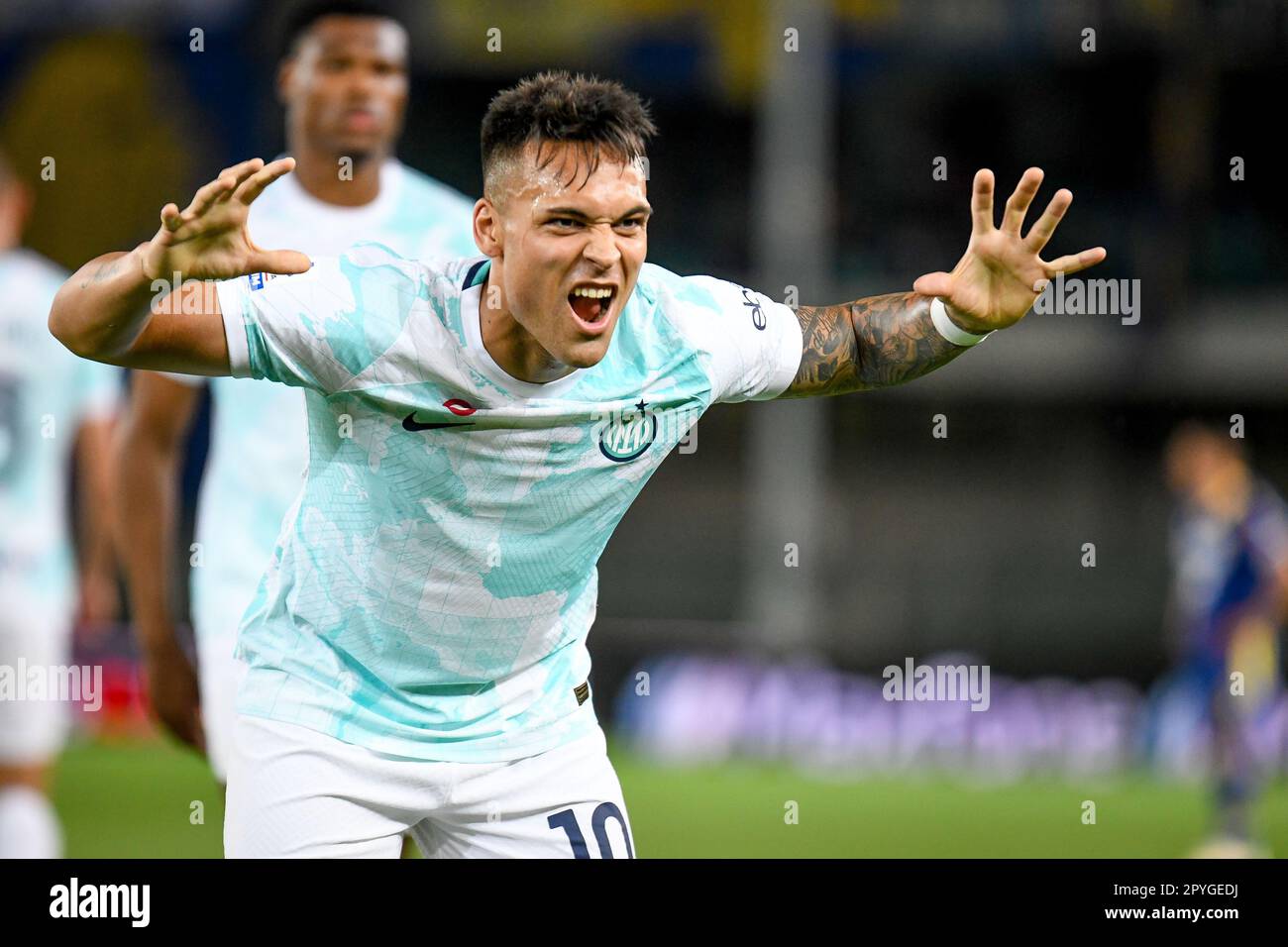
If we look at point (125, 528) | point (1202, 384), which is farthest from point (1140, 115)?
point (125, 528)

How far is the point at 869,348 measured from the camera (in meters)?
4.42

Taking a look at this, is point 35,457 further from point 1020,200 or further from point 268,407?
point 1020,200

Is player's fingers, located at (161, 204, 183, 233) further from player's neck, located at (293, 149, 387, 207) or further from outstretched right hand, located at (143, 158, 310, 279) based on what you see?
player's neck, located at (293, 149, 387, 207)

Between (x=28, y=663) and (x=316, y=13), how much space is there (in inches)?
132

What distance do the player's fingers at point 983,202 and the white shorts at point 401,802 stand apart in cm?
151

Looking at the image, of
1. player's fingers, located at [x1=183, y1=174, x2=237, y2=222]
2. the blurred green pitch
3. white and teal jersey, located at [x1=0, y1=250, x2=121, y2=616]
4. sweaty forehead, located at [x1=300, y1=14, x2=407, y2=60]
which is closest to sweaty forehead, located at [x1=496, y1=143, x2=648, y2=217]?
player's fingers, located at [x1=183, y1=174, x2=237, y2=222]

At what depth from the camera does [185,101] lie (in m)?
16.5

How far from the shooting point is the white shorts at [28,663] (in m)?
7.27

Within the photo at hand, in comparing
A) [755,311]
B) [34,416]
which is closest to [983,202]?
[755,311]

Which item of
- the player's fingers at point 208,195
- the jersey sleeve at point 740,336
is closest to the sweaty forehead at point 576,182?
the jersey sleeve at point 740,336

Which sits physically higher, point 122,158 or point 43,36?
point 43,36

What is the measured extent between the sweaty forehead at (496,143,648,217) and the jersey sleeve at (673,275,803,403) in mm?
437
